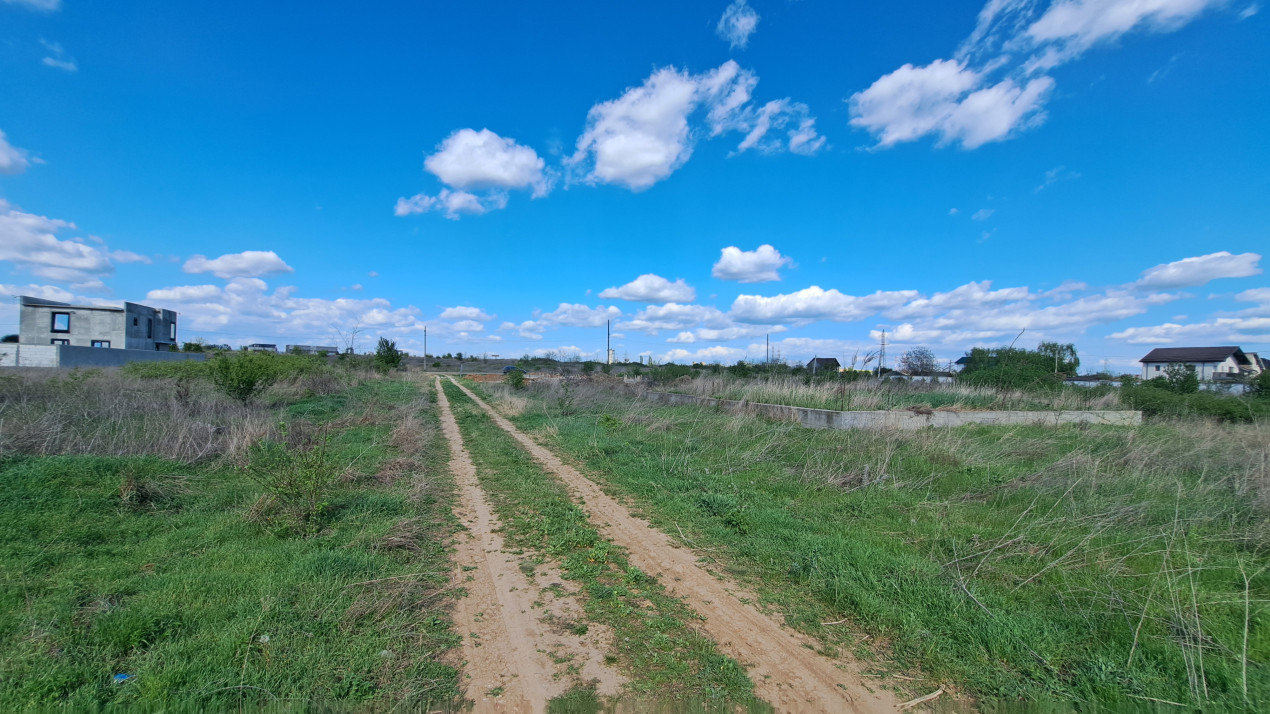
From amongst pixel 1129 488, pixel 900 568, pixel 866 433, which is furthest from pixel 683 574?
pixel 866 433

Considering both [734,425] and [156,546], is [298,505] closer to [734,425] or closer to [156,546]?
[156,546]

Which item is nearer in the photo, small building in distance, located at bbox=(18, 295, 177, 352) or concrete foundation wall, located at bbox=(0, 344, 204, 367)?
concrete foundation wall, located at bbox=(0, 344, 204, 367)

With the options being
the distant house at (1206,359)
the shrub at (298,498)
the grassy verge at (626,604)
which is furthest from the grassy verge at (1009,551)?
the distant house at (1206,359)

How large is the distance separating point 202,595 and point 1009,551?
271 inches

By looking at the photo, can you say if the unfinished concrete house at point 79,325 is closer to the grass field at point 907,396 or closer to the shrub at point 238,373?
the shrub at point 238,373

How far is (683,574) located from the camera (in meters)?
4.80

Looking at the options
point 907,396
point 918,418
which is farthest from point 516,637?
point 907,396

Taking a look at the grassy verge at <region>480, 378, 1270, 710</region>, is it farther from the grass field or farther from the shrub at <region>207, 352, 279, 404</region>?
the shrub at <region>207, 352, 279, 404</region>

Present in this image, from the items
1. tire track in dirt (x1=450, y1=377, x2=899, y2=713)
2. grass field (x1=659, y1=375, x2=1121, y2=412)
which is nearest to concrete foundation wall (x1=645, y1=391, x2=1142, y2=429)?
grass field (x1=659, y1=375, x2=1121, y2=412)

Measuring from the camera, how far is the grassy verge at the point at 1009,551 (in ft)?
10.6

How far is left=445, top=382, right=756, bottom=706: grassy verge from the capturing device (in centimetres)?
310

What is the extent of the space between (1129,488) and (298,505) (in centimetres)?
1065

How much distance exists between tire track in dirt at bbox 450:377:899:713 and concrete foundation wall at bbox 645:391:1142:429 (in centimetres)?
899

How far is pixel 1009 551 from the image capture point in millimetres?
4879
